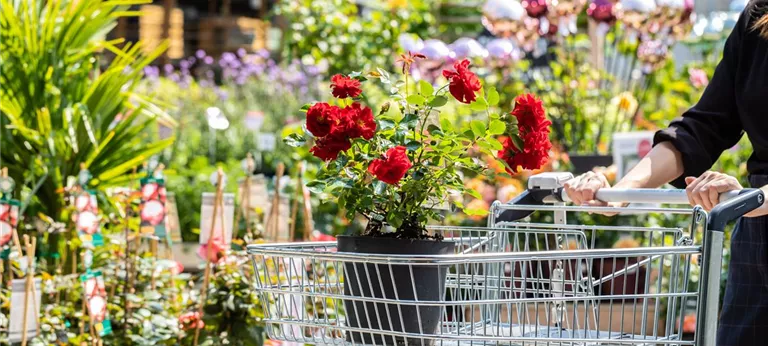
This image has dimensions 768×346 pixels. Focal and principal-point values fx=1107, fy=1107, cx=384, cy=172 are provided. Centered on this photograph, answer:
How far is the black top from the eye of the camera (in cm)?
210

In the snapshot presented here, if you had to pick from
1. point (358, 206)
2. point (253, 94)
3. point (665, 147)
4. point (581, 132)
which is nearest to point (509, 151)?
point (358, 206)

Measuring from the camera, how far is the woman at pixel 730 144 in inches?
82.0

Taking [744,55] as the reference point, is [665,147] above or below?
below

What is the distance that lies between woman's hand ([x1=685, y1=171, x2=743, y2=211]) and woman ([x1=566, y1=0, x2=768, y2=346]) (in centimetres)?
26

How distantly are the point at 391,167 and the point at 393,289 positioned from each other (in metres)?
0.19

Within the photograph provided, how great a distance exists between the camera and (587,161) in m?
5.55

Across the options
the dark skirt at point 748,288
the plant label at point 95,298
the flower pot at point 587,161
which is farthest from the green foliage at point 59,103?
the flower pot at point 587,161

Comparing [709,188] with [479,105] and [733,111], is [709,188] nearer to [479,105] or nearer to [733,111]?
[479,105]

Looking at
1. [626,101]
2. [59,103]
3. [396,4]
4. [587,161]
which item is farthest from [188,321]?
[396,4]

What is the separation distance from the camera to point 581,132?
6.98m

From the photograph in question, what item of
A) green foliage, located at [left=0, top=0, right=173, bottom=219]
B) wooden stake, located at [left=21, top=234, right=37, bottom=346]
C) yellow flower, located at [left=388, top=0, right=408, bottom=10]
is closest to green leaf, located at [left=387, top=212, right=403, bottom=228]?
wooden stake, located at [left=21, top=234, right=37, bottom=346]

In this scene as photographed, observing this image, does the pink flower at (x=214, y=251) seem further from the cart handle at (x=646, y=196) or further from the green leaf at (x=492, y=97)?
the green leaf at (x=492, y=97)

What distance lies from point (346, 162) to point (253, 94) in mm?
8330

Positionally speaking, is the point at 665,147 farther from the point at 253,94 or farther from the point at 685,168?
the point at 253,94
